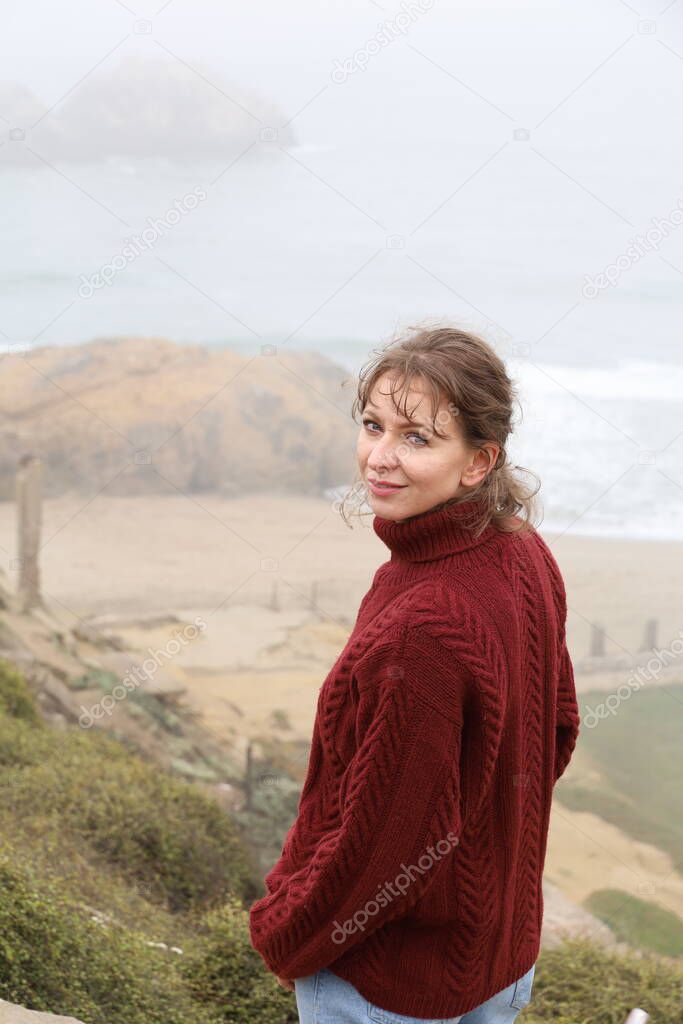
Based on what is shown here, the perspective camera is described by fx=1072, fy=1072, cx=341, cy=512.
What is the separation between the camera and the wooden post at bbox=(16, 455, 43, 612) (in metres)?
7.50

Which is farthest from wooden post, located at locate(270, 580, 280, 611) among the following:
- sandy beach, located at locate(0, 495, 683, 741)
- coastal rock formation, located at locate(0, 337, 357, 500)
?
coastal rock formation, located at locate(0, 337, 357, 500)

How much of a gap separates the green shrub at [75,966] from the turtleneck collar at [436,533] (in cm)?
165

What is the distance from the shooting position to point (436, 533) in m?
1.35

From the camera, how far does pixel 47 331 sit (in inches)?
399

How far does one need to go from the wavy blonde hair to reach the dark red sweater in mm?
46

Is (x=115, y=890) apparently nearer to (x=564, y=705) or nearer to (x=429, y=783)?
(x=564, y=705)

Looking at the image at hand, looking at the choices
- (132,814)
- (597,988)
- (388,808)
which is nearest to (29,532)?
(132,814)

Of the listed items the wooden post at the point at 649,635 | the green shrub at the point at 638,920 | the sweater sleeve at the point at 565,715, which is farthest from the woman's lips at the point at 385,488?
the wooden post at the point at 649,635

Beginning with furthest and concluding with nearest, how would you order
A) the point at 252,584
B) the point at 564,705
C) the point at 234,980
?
the point at 252,584 → the point at 234,980 → the point at 564,705

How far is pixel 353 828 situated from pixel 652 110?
Result: 9.37 meters

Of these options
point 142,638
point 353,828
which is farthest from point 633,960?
point 142,638

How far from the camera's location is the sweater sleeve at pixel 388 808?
1.22 meters

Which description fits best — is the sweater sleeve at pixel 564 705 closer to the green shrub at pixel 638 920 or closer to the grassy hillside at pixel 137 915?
the grassy hillside at pixel 137 915

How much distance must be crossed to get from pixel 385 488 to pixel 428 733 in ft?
1.05
